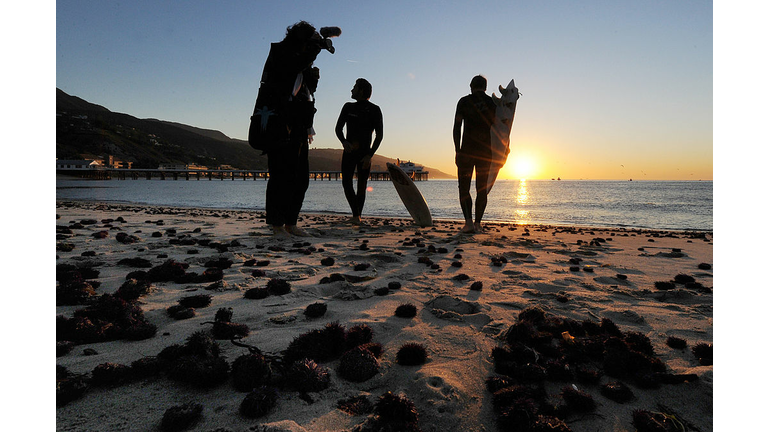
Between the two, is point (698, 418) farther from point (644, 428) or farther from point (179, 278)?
point (179, 278)

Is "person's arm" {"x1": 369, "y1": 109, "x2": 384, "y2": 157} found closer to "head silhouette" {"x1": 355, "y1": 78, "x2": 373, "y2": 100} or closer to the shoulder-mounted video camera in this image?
"head silhouette" {"x1": 355, "y1": 78, "x2": 373, "y2": 100}

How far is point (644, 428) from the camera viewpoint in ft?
5.38

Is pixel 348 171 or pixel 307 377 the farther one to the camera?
pixel 348 171

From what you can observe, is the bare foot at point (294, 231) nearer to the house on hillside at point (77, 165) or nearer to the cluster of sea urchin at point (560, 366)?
the cluster of sea urchin at point (560, 366)

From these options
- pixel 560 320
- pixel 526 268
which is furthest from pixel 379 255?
pixel 560 320

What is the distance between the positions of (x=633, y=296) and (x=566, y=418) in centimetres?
279

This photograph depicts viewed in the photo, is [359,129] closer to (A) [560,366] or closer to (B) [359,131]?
(B) [359,131]

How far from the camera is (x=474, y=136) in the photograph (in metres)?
9.17

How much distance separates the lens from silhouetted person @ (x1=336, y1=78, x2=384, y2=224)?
33.7 feet

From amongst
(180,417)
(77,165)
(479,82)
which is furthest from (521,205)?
(77,165)

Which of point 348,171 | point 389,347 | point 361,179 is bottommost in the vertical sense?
point 389,347

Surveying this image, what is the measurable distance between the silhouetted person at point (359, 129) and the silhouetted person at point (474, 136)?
244 cm

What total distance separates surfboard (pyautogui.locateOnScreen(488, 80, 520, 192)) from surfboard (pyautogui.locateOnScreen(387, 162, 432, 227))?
2.96 m

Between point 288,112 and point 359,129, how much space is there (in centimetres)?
349
